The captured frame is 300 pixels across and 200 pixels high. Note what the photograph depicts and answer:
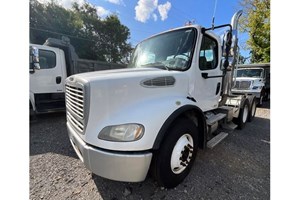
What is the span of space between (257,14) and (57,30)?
20300mm

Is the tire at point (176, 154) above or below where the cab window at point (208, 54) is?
below

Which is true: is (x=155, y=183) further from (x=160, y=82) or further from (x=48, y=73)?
(x=48, y=73)

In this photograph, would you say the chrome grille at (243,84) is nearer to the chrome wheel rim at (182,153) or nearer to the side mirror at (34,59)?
the chrome wheel rim at (182,153)

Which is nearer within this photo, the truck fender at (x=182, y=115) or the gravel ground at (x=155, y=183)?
the truck fender at (x=182, y=115)

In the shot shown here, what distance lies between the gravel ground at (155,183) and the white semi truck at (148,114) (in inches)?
12.7

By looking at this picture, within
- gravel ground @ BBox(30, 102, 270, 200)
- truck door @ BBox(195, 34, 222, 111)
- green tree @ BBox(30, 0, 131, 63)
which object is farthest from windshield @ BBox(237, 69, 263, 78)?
green tree @ BBox(30, 0, 131, 63)

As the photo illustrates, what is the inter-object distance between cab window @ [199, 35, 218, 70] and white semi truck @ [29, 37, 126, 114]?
446 cm

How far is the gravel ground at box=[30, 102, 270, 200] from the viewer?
2121 millimetres

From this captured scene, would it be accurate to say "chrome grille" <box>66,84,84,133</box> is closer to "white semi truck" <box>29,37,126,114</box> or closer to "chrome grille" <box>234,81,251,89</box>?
"white semi truck" <box>29,37,126,114</box>

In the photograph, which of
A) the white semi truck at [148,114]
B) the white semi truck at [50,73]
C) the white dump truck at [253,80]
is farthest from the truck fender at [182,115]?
the white dump truck at [253,80]

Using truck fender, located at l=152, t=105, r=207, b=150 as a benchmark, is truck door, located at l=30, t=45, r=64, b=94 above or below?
above

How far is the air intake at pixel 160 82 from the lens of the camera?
78.3 inches
